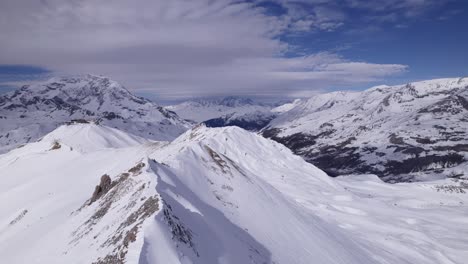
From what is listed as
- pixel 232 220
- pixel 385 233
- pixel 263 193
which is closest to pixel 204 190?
pixel 232 220

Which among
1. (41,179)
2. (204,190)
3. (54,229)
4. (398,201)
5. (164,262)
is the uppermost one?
(164,262)

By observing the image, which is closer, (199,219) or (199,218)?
(199,219)

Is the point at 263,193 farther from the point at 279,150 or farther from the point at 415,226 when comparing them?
the point at 279,150

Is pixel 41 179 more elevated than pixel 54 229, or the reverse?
pixel 54 229

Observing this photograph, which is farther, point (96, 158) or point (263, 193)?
point (96, 158)

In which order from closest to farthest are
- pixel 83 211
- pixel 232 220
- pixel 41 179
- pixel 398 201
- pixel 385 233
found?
pixel 232 220 < pixel 83 211 < pixel 385 233 < pixel 41 179 < pixel 398 201

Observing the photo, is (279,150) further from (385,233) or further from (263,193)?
(263,193)

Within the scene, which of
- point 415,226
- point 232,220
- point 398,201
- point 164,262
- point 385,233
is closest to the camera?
point 164,262
